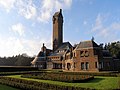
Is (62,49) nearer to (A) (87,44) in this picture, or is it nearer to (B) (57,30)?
(B) (57,30)

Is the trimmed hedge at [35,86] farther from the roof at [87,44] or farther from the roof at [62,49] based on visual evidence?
the roof at [62,49]

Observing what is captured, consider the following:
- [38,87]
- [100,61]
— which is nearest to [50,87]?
[38,87]

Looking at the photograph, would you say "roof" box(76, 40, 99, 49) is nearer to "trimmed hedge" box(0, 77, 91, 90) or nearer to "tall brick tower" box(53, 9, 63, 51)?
"trimmed hedge" box(0, 77, 91, 90)

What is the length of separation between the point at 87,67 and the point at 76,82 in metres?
27.4

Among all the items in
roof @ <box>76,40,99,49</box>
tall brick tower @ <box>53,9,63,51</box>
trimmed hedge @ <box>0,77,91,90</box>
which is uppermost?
tall brick tower @ <box>53,9,63,51</box>

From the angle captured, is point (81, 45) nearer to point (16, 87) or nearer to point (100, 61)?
point (100, 61)

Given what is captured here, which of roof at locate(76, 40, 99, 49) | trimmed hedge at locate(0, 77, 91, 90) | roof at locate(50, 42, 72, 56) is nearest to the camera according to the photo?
trimmed hedge at locate(0, 77, 91, 90)

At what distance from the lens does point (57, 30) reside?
3150 inches

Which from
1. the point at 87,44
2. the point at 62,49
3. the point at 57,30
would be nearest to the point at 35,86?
the point at 87,44

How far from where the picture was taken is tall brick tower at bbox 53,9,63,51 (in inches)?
3120

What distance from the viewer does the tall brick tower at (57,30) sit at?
3120 inches

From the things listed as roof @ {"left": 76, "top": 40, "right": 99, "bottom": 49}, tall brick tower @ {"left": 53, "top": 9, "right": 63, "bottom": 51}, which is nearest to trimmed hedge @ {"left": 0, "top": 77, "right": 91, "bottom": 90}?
roof @ {"left": 76, "top": 40, "right": 99, "bottom": 49}

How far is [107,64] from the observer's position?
49000 millimetres

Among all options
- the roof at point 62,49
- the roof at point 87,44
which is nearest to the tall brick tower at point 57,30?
the roof at point 62,49
